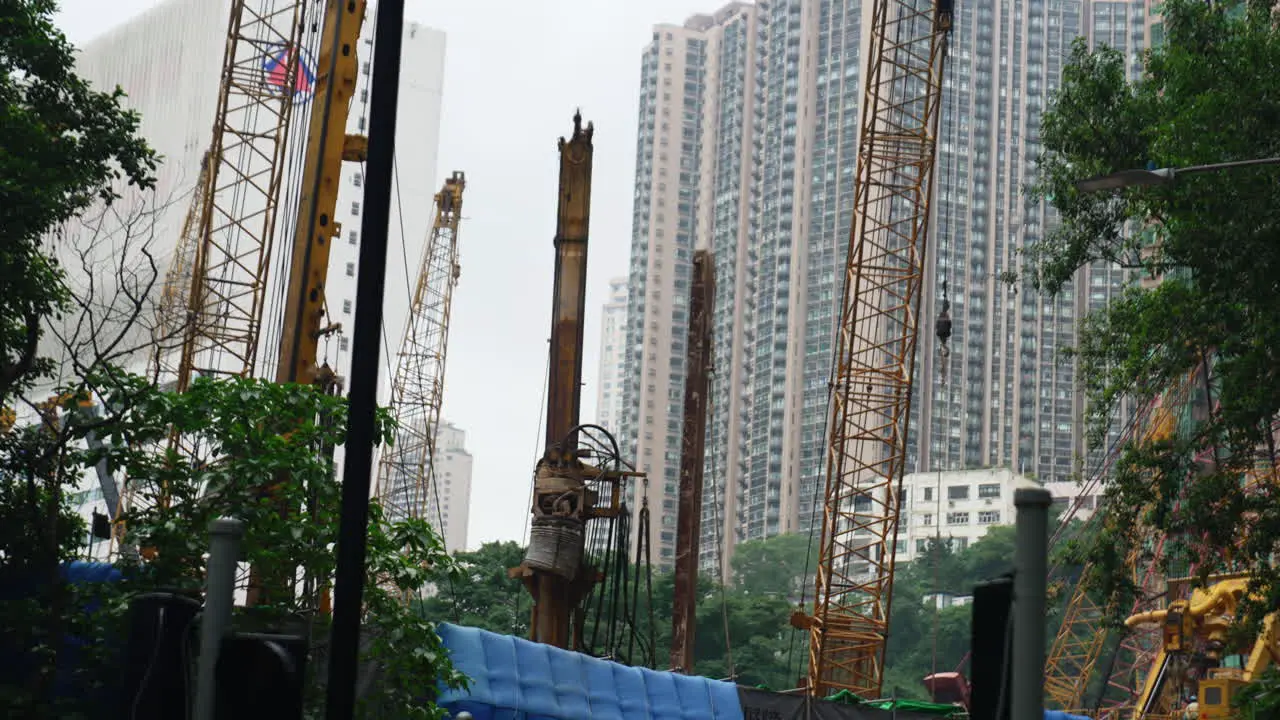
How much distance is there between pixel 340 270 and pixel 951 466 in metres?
49.4

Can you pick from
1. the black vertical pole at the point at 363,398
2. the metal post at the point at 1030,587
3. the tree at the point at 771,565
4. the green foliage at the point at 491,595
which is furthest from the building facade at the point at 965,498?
the metal post at the point at 1030,587

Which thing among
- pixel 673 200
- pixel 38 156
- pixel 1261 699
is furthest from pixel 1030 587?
pixel 673 200

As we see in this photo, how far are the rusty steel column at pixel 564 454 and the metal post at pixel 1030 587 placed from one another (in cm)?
1736

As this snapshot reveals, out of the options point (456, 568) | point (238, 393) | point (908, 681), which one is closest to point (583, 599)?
point (456, 568)

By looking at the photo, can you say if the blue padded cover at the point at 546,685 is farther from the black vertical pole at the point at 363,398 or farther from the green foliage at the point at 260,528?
the black vertical pole at the point at 363,398

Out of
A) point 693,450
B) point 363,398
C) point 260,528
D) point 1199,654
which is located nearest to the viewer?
point 363,398

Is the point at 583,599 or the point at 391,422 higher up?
the point at 391,422

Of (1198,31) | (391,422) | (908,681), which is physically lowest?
(908,681)

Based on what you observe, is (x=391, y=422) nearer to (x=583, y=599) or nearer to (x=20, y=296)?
(x=20, y=296)

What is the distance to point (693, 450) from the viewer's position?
3369 cm

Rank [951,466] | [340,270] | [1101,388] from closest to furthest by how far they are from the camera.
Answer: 1. [1101,388]
2. [340,270]
3. [951,466]

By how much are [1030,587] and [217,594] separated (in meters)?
2.91

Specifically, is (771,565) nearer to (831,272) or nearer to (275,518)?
(831,272)

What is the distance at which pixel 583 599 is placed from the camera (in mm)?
23922
